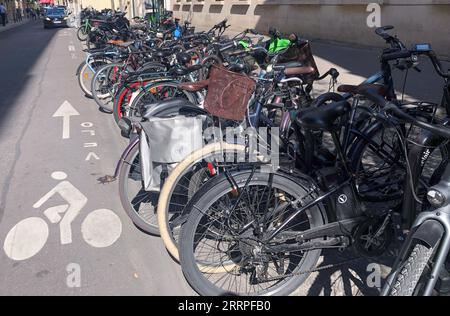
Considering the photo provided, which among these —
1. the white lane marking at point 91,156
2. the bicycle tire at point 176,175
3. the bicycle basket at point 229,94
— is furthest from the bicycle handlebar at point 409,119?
the white lane marking at point 91,156

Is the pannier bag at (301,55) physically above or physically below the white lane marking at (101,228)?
above

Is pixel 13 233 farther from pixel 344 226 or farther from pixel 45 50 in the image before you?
pixel 45 50

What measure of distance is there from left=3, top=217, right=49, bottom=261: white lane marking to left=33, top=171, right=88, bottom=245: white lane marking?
15 centimetres

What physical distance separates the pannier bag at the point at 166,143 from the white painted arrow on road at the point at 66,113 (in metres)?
3.37

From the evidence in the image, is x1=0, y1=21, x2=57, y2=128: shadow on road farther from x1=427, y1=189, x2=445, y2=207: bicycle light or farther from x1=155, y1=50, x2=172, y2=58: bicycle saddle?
x1=427, y1=189, x2=445, y2=207: bicycle light

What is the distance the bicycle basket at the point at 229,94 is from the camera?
262 cm

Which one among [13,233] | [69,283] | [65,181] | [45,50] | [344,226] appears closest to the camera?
[344,226]

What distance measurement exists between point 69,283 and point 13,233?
93 centimetres

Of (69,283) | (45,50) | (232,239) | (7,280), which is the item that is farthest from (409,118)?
(45,50)

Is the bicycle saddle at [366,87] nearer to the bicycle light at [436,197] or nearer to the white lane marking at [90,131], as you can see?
the bicycle light at [436,197]

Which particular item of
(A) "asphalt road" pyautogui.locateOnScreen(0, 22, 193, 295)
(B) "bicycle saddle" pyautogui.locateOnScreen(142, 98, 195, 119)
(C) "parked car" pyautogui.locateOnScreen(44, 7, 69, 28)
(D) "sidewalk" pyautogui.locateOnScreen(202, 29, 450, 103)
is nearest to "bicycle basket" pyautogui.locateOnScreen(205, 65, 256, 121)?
(B) "bicycle saddle" pyautogui.locateOnScreen(142, 98, 195, 119)

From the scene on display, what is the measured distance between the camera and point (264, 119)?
335 cm

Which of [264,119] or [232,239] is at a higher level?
[264,119]

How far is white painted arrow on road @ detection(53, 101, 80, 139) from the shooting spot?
6025 mm
